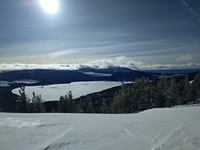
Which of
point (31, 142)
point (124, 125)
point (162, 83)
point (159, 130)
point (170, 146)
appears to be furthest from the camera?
point (162, 83)

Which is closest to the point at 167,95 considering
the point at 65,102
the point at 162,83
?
the point at 162,83

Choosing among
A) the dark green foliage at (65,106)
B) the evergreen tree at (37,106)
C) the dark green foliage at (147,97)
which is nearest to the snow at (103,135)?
the dark green foliage at (147,97)

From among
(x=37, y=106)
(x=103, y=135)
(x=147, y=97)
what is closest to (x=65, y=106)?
(x=37, y=106)

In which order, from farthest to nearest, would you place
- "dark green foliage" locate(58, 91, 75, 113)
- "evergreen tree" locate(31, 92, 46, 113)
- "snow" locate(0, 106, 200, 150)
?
"dark green foliage" locate(58, 91, 75, 113), "evergreen tree" locate(31, 92, 46, 113), "snow" locate(0, 106, 200, 150)

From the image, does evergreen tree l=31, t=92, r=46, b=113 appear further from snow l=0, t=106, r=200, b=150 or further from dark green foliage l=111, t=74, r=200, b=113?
snow l=0, t=106, r=200, b=150

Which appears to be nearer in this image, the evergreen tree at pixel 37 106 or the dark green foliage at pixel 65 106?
the evergreen tree at pixel 37 106

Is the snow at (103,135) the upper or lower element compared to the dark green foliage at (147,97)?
upper

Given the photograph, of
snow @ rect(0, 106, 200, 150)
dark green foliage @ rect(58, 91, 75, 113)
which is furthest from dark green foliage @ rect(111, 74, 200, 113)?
snow @ rect(0, 106, 200, 150)

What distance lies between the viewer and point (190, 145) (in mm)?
4422

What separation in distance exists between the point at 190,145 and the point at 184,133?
84 centimetres

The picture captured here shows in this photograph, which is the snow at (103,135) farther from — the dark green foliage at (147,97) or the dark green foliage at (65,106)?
the dark green foliage at (65,106)

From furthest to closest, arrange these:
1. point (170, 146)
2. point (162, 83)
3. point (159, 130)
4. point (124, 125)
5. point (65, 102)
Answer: point (65, 102) < point (162, 83) < point (124, 125) < point (159, 130) < point (170, 146)

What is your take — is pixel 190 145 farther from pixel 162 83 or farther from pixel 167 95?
pixel 162 83

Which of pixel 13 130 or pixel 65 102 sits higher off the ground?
pixel 13 130
